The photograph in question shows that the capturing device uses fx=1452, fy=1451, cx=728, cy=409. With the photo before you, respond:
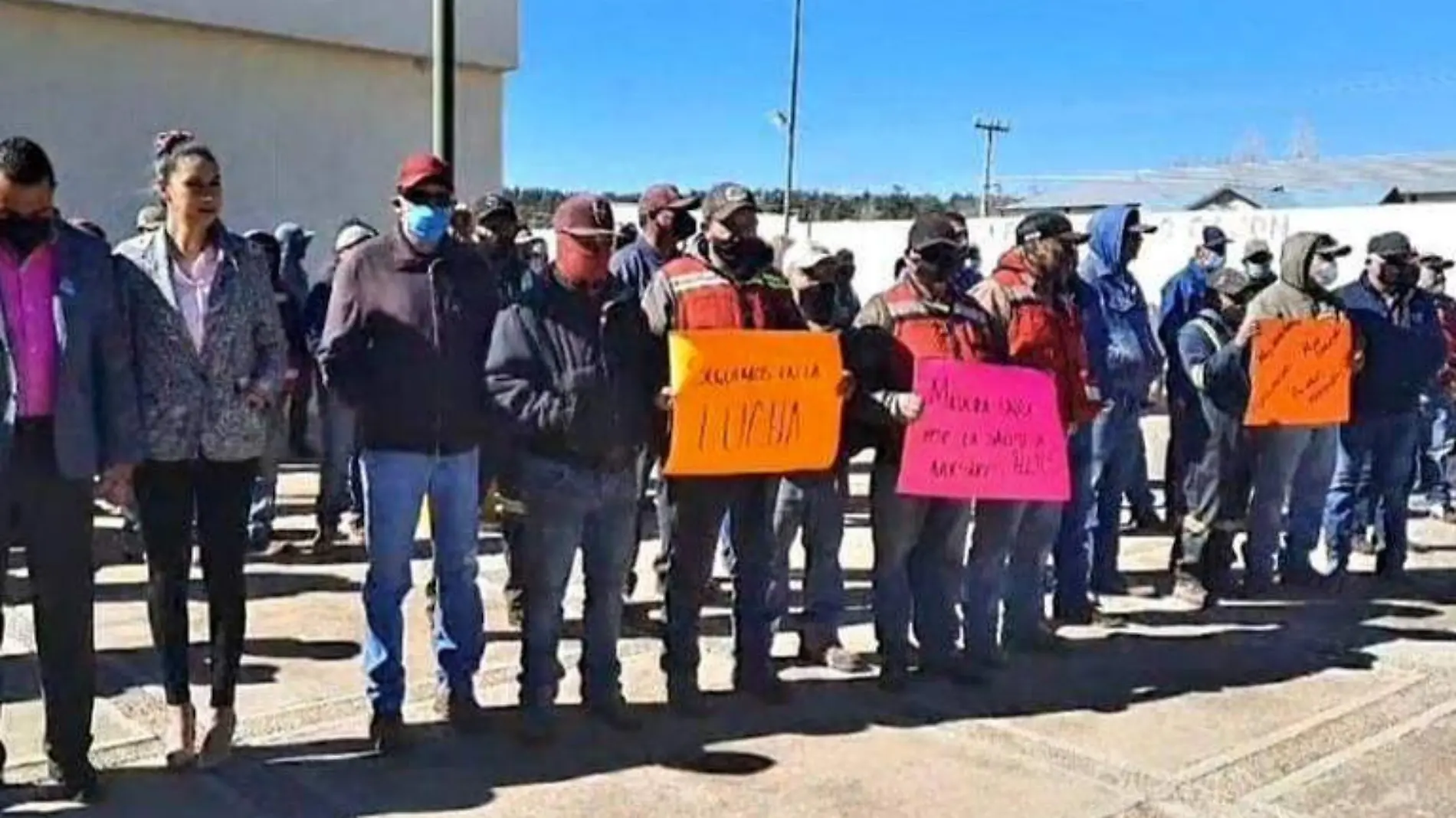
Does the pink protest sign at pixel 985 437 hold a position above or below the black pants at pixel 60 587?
above

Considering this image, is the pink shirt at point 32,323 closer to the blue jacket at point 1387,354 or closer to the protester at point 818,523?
the protester at point 818,523

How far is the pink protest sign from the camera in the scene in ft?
17.9

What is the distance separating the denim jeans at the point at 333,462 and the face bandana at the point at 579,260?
11.7 ft

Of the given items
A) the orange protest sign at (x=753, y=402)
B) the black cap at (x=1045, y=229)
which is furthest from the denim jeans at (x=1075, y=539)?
the orange protest sign at (x=753, y=402)

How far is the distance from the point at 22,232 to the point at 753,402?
2.36m

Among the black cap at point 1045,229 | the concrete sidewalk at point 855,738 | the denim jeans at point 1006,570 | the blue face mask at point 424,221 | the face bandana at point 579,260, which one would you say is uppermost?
the black cap at point 1045,229

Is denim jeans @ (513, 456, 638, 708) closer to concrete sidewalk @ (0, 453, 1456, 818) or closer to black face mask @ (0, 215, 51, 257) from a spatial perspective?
concrete sidewalk @ (0, 453, 1456, 818)

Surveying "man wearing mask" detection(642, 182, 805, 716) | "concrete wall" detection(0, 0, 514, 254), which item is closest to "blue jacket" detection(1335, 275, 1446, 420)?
"man wearing mask" detection(642, 182, 805, 716)

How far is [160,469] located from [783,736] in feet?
7.34

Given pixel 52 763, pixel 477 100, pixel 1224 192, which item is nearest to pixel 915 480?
pixel 52 763

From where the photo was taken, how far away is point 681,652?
206 inches

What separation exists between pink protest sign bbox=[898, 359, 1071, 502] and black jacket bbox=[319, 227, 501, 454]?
67.9 inches

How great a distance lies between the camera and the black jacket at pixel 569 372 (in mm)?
4648

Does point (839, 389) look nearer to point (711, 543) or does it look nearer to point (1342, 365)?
point (711, 543)
